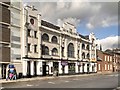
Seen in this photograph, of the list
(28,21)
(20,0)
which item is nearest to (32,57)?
(28,21)

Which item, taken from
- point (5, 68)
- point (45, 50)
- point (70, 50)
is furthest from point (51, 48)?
point (5, 68)

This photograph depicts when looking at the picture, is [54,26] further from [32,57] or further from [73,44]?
[32,57]

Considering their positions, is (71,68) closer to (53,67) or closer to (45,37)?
(53,67)

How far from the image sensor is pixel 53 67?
56000mm

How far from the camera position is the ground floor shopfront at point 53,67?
47.9m

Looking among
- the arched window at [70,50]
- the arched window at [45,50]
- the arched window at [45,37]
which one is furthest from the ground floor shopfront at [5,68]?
the arched window at [70,50]

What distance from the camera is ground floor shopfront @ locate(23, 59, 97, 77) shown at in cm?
4788

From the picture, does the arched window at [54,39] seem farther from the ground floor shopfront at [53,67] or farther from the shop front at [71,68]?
the shop front at [71,68]

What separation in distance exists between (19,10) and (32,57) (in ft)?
28.1

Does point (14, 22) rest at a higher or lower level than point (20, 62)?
higher

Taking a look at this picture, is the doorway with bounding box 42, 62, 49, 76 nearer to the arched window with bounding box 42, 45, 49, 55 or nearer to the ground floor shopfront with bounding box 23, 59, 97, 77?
the ground floor shopfront with bounding box 23, 59, 97, 77

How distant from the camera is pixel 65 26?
62.4 metres

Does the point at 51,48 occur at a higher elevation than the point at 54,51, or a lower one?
higher

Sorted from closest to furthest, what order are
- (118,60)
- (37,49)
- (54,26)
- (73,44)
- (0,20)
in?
1. (0,20)
2. (37,49)
3. (54,26)
4. (73,44)
5. (118,60)
